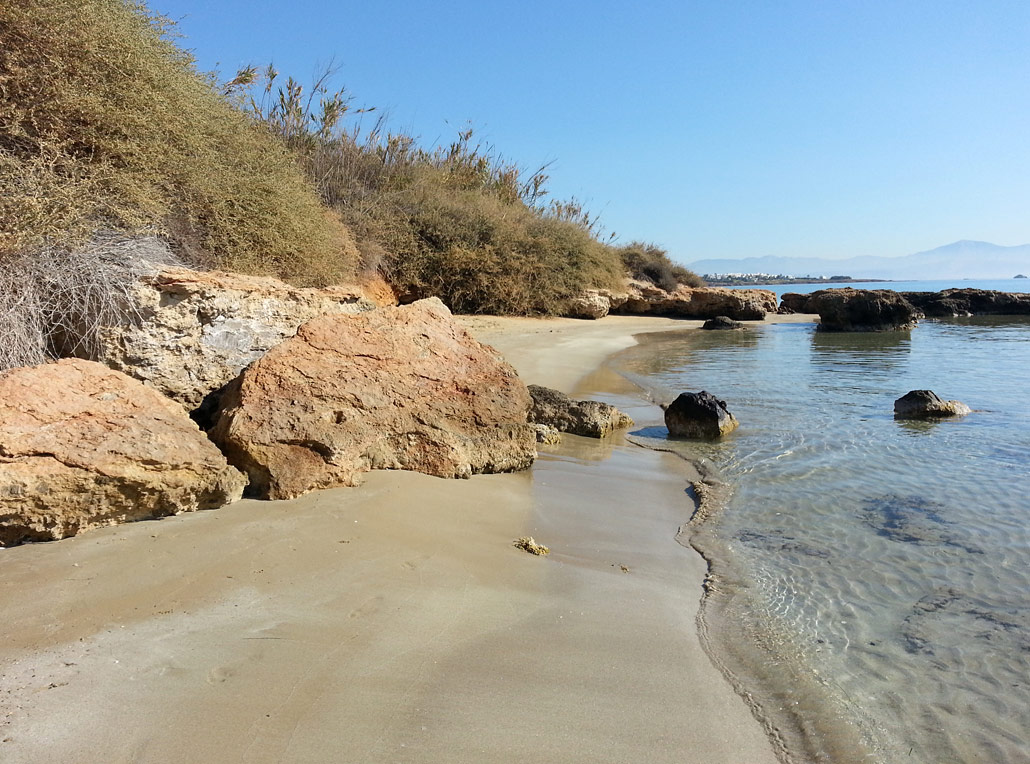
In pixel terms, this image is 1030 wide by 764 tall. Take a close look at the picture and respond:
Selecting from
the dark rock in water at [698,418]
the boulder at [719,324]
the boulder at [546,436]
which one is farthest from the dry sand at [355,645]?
the boulder at [719,324]

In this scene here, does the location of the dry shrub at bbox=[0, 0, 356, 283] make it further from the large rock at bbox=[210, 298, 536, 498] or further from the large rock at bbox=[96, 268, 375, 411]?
the large rock at bbox=[210, 298, 536, 498]

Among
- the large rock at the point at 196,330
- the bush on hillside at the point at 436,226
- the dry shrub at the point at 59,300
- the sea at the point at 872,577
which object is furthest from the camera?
the bush on hillside at the point at 436,226

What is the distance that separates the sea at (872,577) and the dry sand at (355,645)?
29 centimetres

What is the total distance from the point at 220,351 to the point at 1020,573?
545 cm

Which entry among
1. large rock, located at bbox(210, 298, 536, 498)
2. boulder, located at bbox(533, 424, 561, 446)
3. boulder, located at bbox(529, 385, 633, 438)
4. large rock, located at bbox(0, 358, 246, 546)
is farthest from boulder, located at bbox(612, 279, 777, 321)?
large rock, located at bbox(0, 358, 246, 546)

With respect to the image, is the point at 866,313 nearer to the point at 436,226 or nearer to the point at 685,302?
the point at 685,302

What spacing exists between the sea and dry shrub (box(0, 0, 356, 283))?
194 inches

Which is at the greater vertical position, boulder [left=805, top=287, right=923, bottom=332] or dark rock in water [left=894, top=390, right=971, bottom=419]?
boulder [left=805, top=287, right=923, bottom=332]

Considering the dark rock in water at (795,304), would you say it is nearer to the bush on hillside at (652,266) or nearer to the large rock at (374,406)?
the bush on hillside at (652,266)

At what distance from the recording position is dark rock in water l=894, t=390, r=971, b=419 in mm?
9203

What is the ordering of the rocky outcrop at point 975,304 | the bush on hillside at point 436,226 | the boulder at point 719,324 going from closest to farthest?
1. the bush on hillside at point 436,226
2. the boulder at point 719,324
3. the rocky outcrop at point 975,304

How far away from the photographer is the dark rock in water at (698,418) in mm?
7949

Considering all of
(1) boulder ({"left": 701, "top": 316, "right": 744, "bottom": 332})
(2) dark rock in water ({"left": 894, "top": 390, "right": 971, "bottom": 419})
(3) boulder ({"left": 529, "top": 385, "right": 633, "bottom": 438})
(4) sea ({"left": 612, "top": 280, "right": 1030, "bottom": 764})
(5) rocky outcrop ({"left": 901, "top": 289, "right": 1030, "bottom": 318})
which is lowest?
(4) sea ({"left": 612, "top": 280, "right": 1030, "bottom": 764})

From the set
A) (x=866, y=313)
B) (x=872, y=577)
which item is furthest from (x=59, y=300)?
(x=866, y=313)
